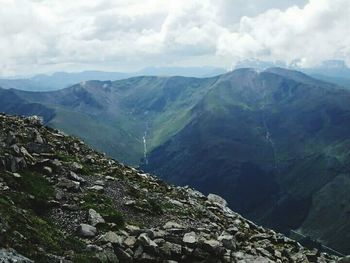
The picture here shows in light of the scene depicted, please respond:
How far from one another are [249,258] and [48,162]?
19.3 meters

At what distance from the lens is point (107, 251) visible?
28531 millimetres

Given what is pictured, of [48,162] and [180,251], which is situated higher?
[48,162]

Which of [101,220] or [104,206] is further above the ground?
[101,220]

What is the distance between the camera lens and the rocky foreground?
1069 inches

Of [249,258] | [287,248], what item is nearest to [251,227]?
[287,248]

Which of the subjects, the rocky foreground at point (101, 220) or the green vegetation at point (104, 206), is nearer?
the rocky foreground at point (101, 220)

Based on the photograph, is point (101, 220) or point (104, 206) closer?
point (101, 220)

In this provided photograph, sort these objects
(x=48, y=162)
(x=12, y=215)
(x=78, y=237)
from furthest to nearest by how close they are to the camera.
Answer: (x=48, y=162) < (x=78, y=237) < (x=12, y=215)

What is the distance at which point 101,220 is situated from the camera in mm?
33562

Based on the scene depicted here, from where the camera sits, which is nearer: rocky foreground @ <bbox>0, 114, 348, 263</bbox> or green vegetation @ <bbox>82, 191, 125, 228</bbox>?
rocky foreground @ <bbox>0, 114, 348, 263</bbox>

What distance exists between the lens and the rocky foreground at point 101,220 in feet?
89.0

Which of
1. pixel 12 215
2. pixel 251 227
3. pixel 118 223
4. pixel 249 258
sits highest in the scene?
pixel 12 215

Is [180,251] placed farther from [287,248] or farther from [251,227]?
[251,227]

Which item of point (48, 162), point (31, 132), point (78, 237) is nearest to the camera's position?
point (78, 237)
